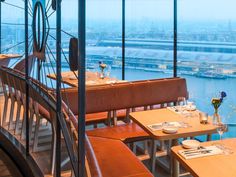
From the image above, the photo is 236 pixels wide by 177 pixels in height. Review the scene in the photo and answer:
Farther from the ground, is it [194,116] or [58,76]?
[58,76]

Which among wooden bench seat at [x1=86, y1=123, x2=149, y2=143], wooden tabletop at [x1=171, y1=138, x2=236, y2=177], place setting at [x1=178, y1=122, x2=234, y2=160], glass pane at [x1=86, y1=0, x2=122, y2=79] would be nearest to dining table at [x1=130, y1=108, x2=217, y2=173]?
wooden bench seat at [x1=86, y1=123, x2=149, y2=143]

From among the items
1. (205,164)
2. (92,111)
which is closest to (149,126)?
(205,164)

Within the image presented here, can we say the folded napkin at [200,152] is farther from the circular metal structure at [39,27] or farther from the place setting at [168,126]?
the circular metal structure at [39,27]

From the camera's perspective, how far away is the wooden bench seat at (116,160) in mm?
2689

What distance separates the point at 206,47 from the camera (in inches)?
202

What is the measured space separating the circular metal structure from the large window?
2.21 m

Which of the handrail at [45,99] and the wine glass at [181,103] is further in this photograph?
the wine glass at [181,103]

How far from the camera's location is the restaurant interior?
2.06 m

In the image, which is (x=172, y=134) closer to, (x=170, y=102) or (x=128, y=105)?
(x=128, y=105)

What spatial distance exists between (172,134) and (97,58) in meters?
4.10

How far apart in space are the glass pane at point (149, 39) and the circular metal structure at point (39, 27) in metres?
2.82

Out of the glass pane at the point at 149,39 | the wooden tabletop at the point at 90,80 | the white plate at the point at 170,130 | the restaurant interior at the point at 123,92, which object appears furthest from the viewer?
→ the glass pane at the point at 149,39

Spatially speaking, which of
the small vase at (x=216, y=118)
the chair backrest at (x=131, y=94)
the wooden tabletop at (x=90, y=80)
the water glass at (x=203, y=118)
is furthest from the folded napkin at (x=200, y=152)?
the wooden tabletop at (x=90, y=80)

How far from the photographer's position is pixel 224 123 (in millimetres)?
2799
